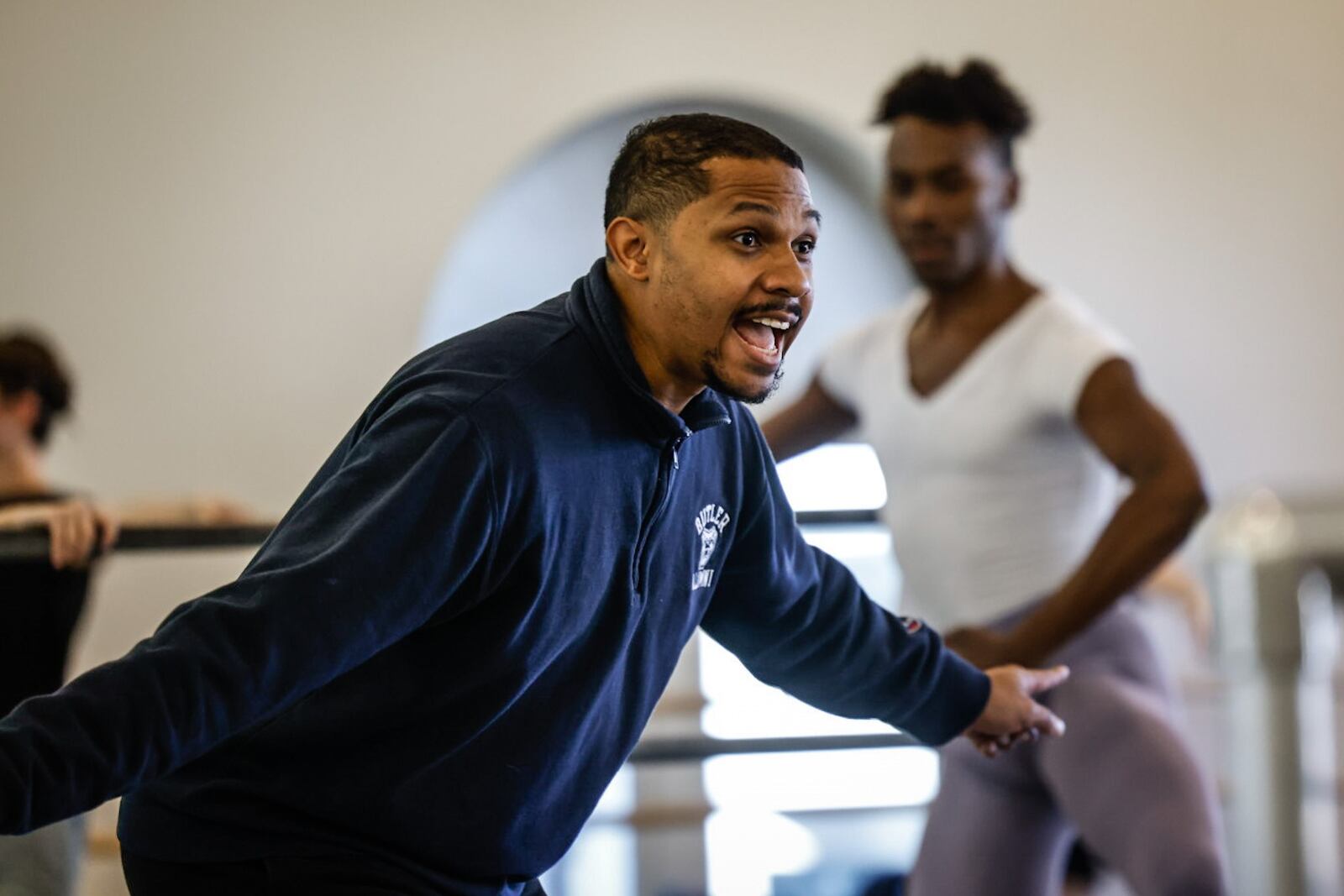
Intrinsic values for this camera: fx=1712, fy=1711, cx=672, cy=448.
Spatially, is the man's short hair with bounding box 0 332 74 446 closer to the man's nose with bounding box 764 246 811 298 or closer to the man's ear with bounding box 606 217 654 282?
the man's ear with bounding box 606 217 654 282

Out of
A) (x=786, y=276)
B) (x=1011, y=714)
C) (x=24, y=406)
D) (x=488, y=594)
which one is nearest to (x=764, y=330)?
(x=786, y=276)

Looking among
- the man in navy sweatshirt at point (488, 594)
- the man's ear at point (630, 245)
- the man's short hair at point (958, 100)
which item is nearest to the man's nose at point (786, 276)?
the man in navy sweatshirt at point (488, 594)

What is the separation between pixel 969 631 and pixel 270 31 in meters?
3.39

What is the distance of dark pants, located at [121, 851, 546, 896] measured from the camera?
4.57ft

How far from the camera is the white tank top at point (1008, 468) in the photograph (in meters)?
2.24

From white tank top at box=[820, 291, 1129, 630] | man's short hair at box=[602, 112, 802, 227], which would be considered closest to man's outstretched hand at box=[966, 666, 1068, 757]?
white tank top at box=[820, 291, 1129, 630]

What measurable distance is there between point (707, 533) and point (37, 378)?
228cm

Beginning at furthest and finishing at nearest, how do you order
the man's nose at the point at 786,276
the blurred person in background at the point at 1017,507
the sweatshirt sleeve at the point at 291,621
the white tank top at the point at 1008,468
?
the white tank top at the point at 1008,468 → the blurred person in background at the point at 1017,507 → the man's nose at the point at 786,276 → the sweatshirt sleeve at the point at 291,621

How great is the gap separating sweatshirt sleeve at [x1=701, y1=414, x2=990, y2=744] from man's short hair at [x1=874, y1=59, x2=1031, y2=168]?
0.78 metres

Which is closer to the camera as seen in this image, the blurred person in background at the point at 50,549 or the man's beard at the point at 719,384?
the man's beard at the point at 719,384

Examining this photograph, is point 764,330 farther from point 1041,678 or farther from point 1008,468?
point 1008,468

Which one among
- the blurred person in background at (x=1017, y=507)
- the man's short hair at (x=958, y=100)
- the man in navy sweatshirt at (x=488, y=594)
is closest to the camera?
the man in navy sweatshirt at (x=488, y=594)

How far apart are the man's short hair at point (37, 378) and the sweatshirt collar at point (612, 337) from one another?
89.5 inches

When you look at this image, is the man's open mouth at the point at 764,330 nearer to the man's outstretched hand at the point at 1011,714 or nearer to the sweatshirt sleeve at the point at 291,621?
the sweatshirt sleeve at the point at 291,621
